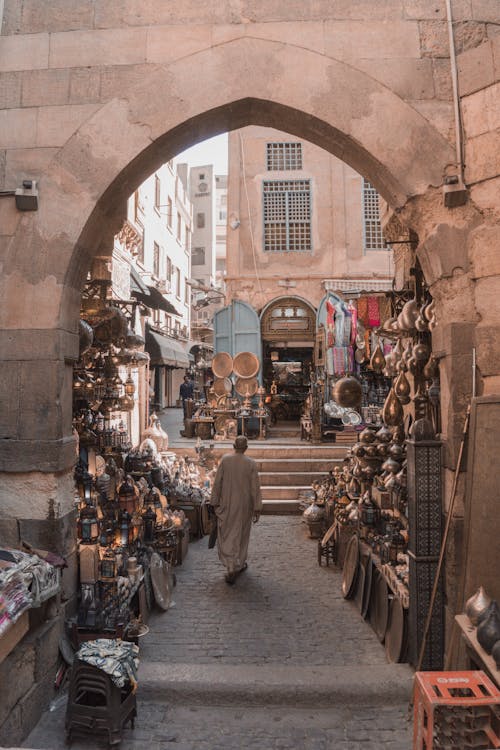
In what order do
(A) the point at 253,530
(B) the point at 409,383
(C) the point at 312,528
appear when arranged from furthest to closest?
1. (A) the point at 253,530
2. (C) the point at 312,528
3. (B) the point at 409,383

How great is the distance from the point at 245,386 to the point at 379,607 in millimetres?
9776

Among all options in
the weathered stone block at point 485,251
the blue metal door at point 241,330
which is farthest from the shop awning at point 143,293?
the weathered stone block at point 485,251

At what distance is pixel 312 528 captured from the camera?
7590 millimetres

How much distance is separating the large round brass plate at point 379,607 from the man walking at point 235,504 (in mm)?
1745

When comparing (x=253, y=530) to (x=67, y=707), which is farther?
(x=253, y=530)

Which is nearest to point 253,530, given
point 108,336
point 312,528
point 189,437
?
point 312,528

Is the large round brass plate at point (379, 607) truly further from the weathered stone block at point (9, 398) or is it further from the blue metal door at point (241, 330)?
the blue metal door at point (241, 330)

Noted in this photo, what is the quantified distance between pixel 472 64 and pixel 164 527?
18.6ft

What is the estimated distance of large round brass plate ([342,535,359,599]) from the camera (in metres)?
5.33

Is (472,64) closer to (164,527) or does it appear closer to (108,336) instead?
(108,336)

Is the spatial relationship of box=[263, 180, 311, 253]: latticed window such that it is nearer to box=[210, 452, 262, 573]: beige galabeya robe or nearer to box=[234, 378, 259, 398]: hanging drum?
box=[234, 378, 259, 398]: hanging drum

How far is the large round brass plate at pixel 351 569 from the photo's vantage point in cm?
533

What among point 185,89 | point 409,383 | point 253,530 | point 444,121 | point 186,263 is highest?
point 186,263

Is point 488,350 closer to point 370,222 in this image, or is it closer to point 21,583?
point 21,583
